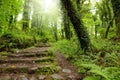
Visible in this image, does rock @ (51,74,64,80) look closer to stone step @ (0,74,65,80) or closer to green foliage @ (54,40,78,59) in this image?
stone step @ (0,74,65,80)

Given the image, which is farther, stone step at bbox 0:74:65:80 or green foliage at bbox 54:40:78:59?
green foliage at bbox 54:40:78:59

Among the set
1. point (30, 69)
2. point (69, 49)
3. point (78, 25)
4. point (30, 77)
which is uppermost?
point (78, 25)

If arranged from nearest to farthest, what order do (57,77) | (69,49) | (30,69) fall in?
1. (57,77)
2. (30,69)
3. (69,49)

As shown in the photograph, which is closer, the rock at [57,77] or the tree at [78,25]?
the rock at [57,77]

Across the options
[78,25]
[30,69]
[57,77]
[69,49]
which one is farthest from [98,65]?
[69,49]

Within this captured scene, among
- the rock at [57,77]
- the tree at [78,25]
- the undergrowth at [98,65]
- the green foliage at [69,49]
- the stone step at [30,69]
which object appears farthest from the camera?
the green foliage at [69,49]

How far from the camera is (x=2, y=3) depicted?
29.6 ft

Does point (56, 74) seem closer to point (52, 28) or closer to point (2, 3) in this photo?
point (2, 3)

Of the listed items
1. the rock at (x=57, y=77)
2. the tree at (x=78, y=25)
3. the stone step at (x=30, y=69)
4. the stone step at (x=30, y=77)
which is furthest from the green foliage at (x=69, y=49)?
the stone step at (x=30, y=77)

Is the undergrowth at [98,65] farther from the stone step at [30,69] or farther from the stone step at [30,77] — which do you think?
the stone step at [30,69]

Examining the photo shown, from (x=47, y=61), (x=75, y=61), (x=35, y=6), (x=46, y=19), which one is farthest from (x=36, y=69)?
(x=46, y=19)

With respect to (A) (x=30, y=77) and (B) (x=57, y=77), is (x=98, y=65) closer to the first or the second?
(B) (x=57, y=77)

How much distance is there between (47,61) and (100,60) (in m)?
2.08

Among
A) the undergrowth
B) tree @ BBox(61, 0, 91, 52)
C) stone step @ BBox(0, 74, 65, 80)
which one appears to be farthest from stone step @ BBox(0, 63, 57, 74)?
tree @ BBox(61, 0, 91, 52)
